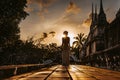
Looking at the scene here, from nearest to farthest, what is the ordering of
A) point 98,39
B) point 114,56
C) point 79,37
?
point 114,56 → point 98,39 → point 79,37

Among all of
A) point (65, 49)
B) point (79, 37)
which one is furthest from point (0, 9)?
point (79, 37)

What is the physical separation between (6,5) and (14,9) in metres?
1.27

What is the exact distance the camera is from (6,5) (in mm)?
27562

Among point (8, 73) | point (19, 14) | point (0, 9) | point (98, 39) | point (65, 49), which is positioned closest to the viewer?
point (8, 73)

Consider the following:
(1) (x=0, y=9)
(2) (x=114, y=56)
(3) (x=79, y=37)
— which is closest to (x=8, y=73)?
(1) (x=0, y=9)

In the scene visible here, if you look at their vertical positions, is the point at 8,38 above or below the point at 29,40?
below

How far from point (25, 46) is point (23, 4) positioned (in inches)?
1811

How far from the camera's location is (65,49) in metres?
60.2

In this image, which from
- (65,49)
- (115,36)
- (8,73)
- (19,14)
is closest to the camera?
Result: (8,73)

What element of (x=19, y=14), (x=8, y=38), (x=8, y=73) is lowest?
(x=8, y=73)

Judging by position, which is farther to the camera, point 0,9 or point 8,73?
point 0,9

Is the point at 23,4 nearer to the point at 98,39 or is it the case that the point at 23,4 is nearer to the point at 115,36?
the point at 115,36

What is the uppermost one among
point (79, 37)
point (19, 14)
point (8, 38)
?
point (79, 37)

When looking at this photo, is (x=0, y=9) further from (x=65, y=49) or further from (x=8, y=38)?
(x=65, y=49)
